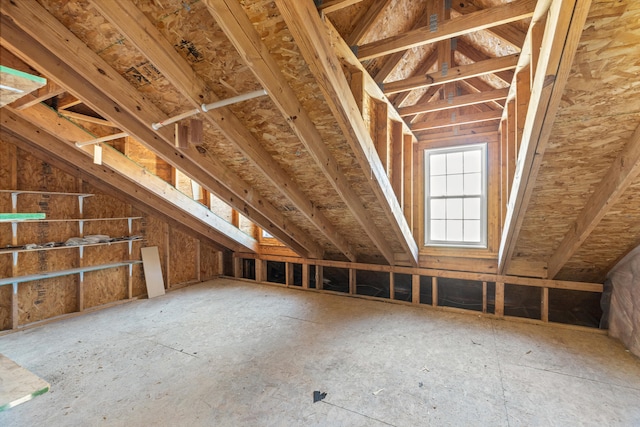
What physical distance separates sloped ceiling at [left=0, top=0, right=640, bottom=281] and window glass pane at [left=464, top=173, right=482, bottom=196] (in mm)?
402

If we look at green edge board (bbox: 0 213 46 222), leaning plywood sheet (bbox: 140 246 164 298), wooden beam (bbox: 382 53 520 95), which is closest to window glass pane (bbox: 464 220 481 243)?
wooden beam (bbox: 382 53 520 95)

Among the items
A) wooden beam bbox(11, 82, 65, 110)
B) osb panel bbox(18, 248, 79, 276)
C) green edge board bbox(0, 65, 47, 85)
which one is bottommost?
osb panel bbox(18, 248, 79, 276)

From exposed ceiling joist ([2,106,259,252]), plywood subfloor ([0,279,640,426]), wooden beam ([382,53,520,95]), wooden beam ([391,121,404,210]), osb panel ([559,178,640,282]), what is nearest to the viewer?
plywood subfloor ([0,279,640,426])

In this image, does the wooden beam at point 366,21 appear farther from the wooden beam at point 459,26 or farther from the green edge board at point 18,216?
the green edge board at point 18,216

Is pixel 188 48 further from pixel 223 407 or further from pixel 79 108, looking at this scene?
pixel 79 108

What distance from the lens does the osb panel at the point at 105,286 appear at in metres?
4.09

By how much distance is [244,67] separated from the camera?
6.03 feet

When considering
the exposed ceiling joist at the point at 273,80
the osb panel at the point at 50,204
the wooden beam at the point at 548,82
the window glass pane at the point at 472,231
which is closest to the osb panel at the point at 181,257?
the osb panel at the point at 50,204

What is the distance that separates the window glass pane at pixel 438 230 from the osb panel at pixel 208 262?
4.42m

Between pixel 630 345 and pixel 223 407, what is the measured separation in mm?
3856

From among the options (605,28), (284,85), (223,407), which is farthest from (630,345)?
(284,85)

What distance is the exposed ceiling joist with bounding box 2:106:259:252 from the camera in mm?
2783

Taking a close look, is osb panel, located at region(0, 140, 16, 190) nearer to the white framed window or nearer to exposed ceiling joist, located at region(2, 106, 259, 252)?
exposed ceiling joist, located at region(2, 106, 259, 252)

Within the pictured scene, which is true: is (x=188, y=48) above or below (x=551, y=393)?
above
